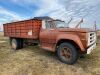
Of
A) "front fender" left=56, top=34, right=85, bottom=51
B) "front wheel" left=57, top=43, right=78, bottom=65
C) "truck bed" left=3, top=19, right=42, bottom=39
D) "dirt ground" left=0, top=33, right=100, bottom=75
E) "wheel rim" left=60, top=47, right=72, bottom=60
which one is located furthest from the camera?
"truck bed" left=3, top=19, right=42, bottom=39

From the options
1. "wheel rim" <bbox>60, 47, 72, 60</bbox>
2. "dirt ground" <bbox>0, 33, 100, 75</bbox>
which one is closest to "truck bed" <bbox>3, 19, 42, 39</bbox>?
"dirt ground" <bbox>0, 33, 100, 75</bbox>

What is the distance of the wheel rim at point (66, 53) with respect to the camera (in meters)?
7.34

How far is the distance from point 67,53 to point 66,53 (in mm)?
55

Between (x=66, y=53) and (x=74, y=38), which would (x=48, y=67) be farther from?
(x=74, y=38)

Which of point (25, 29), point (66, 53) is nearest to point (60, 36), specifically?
point (66, 53)

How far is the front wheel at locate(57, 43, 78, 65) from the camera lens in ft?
23.2

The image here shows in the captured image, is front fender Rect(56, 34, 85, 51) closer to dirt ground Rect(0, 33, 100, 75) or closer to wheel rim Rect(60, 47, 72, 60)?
wheel rim Rect(60, 47, 72, 60)

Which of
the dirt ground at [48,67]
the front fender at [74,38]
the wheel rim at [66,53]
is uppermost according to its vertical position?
the front fender at [74,38]

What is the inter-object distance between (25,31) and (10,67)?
3.45 m

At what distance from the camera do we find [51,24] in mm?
8594

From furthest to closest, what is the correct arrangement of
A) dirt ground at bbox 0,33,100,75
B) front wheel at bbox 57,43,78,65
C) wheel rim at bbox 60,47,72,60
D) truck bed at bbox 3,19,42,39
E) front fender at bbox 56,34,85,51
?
truck bed at bbox 3,19,42,39, wheel rim at bbox 60,47,72,60, front wheel at bbox 57,43,78,65, front fender at bbox 56,34,85,51, dirt ground at bbox 0,33,100,75

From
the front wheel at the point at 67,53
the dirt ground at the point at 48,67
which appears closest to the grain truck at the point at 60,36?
the front wheel at the point at 67,53

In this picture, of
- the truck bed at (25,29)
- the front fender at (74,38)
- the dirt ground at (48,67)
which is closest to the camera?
the dirt ground at (48,67)

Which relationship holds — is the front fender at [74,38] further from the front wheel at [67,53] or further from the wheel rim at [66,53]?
the wheel rim at [66,53]
